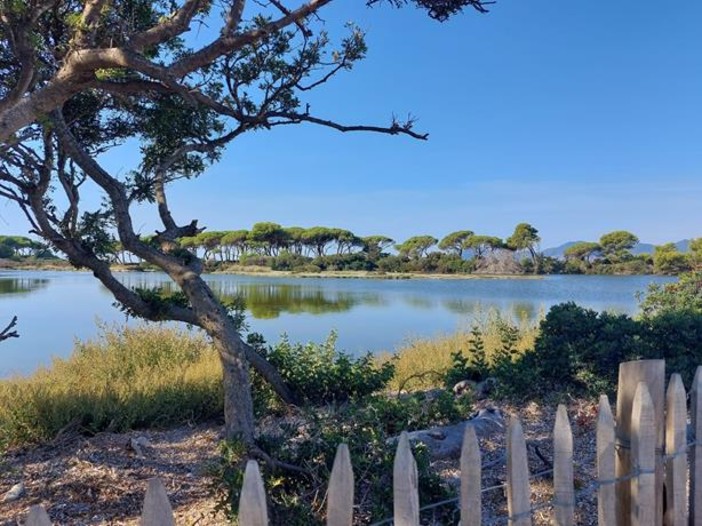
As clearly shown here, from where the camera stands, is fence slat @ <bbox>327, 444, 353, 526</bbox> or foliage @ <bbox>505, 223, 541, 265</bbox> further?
foliage @ <bbox>505, 223, 541, 265</bbox>

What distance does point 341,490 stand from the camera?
1.51 m

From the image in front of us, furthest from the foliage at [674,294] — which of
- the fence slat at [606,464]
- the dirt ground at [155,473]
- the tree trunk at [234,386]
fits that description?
the fence slat at [606,464]

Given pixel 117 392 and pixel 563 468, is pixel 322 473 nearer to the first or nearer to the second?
pixel 563 468

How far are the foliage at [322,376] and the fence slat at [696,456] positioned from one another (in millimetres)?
3279

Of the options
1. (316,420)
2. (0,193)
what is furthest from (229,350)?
(0,193)

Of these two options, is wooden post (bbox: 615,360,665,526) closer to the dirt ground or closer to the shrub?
the dirt ground

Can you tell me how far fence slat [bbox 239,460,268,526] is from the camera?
137cm

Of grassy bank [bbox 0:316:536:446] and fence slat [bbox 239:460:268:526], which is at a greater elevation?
fence slat [bbox 239:460:268:526]

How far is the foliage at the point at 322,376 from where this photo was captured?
212 inches

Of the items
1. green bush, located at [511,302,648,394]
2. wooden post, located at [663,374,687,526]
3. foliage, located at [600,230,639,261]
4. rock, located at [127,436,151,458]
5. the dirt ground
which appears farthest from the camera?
foliage, located at [600,230,639,261]

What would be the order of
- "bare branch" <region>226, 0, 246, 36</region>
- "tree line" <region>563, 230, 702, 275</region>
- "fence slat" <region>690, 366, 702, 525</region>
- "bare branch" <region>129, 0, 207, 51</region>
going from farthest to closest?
"tree line" <region>563, 230, 702, 275</region>, "bare branch" <region>226, 0, 246, 36</region>, "bare branch" <region>129, 0, 207, 51</region>, "fence slat" <region>690, 366, 702, 525</region>

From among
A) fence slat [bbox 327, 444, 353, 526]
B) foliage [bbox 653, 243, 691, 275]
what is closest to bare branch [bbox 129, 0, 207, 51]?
fence slat [bbox 327, 444, 353, 526]

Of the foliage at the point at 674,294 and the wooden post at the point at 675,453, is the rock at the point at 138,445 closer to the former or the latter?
the wooden post at the point at 675,453

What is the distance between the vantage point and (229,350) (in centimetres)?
383
